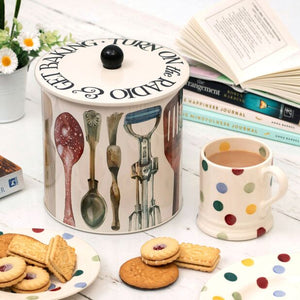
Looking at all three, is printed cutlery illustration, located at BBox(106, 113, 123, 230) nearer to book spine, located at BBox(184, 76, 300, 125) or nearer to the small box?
the small box

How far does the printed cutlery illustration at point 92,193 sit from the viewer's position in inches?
46.6

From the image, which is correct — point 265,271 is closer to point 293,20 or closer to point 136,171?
point 136,171

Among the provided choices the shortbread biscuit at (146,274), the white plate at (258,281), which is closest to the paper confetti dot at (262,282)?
the white plate at (258,281)

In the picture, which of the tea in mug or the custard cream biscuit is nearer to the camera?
the custard cream biscuit

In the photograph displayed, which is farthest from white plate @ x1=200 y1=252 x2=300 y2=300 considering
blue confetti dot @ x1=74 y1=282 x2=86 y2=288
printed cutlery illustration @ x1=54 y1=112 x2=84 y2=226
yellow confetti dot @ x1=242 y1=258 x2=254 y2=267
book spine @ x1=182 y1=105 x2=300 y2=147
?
book spine @ x1=182 y1=105 x2=300 y2=147

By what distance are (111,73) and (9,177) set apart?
0.23m

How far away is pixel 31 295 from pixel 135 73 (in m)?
0.33

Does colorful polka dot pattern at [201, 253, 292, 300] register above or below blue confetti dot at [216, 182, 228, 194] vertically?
below

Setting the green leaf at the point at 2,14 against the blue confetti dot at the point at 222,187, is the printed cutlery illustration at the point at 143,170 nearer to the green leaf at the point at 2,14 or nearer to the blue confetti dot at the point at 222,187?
the blue confetti dot at the point at 222,187

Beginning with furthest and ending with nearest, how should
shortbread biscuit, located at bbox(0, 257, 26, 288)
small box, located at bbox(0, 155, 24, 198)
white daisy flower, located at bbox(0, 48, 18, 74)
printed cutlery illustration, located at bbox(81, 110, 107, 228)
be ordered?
white daisy flower, located at bbox(0, 48, 18, 74) → small box, located at bbox(0, 155, 24, 198) → printed cutlery illustration, located at bbox(81, 110, 107, 228) → shortbread biscuit, located at bbox(0, 257, 26, 288)

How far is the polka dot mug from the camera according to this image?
1197 millimetres

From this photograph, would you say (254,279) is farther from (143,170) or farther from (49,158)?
(49,158)

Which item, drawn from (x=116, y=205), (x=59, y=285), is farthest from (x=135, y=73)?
(x=59, y=285)

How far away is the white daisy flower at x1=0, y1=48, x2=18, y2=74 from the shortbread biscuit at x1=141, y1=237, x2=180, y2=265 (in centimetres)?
43
